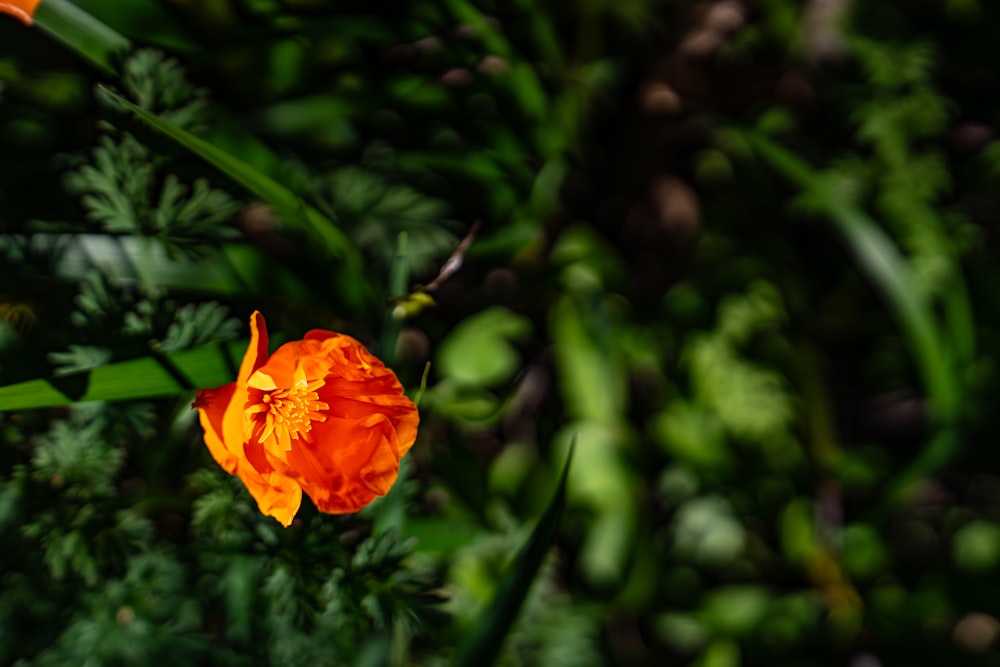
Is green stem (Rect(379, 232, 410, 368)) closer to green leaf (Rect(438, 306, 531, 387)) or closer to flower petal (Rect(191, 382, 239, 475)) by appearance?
flower petal (Rect(191, 382, 239, 475))

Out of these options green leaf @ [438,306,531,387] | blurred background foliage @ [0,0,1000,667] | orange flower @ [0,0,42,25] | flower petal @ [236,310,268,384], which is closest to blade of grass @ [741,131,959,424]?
blurred background foliage @ [0,0,1000,667]

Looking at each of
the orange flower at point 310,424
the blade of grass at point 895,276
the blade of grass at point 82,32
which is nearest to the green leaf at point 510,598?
the orange flower at point 310,424

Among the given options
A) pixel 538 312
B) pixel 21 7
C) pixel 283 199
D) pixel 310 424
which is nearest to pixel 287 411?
pixel 310 424

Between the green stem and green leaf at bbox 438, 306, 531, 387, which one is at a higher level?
the green stem

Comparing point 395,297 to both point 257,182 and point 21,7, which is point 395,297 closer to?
point 257,182

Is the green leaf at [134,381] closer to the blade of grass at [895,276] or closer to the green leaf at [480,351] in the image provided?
the green leaf at [480,351]

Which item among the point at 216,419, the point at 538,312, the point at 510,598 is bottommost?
the point at 538,312

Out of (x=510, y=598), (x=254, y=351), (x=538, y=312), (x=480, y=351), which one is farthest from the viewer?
(x=538, y=312)

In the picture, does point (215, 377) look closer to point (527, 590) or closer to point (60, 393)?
point (60, 393)
